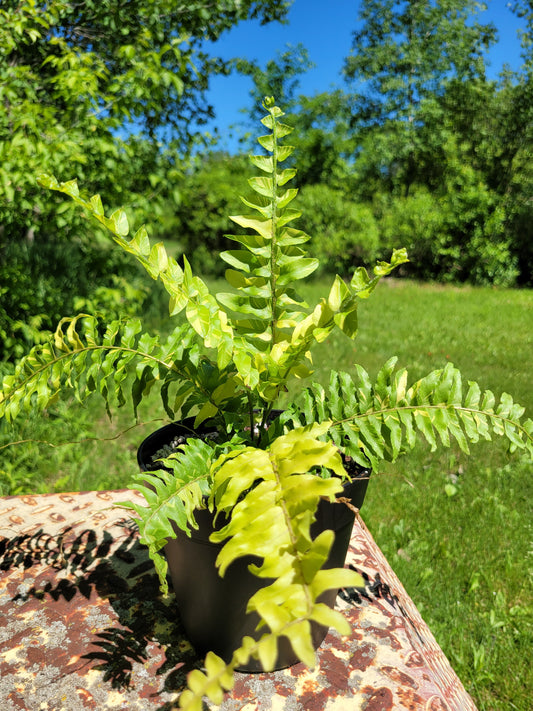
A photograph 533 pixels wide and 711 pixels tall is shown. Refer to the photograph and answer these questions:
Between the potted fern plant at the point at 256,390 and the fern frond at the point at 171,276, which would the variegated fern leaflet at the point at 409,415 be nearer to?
the potted fern plant at the point at 256,390

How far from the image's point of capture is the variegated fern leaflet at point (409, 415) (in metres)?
1.23

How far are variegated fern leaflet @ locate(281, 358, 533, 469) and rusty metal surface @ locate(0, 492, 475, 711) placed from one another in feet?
1.76

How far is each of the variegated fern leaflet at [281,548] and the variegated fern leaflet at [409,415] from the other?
264 millimetres

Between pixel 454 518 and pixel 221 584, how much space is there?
6.08 ft

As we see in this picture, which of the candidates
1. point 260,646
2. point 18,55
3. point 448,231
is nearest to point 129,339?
point 260,646

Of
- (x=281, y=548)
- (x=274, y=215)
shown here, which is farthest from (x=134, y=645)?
(x=274, y=215)

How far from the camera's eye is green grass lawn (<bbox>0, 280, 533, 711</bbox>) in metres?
1.88

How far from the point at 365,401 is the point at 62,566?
1167 millimetres

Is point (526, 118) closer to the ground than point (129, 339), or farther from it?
farther from it

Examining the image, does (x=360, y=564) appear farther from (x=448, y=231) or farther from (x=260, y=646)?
(x=448, y=231)

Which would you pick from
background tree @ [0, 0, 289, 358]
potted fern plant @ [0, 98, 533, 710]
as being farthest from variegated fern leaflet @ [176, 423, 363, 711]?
background tree @ [0, 0, 289, 358]

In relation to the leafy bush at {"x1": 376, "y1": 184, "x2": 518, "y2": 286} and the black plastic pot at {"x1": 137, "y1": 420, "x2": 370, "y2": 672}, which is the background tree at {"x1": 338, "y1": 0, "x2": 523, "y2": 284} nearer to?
the leafy bush at {"x1": 376, "y1": 184, "x2": 518, "y2": 286}

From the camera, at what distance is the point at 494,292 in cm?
1023

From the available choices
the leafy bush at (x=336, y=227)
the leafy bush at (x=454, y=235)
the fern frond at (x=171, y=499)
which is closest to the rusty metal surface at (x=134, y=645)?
the fern frond at (x=171, y=499)
